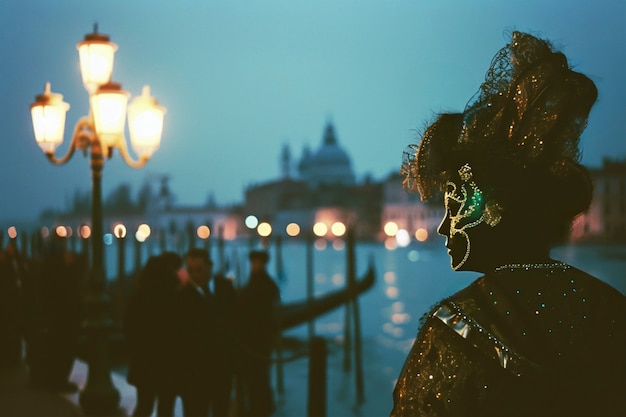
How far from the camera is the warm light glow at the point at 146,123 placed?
4988 millimetres

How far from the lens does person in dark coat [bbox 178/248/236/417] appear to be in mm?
3945

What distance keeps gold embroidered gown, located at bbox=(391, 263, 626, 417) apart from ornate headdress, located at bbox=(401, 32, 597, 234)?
0.45ft

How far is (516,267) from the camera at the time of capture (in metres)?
1.18

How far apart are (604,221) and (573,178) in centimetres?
6134

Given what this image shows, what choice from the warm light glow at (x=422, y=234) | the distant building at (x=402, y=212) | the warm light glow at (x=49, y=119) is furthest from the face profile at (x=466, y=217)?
the warm light glow at (x=422, y=234)

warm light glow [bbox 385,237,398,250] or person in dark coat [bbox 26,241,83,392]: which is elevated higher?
person in dark coat [bbox 26,241,83,392]

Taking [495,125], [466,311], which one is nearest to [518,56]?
[495,125]

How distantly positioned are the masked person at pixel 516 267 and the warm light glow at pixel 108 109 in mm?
3537

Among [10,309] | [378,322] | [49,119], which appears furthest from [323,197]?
[49,119]

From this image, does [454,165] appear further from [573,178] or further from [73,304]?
[73,304]

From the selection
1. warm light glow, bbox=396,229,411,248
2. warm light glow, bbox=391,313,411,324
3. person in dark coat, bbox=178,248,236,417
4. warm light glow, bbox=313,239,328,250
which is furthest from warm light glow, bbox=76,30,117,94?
warm light glow, bbox=313,239,328,250

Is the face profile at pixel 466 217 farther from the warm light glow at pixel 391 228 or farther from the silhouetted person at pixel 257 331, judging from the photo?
the warm light glow at pixel 391 228

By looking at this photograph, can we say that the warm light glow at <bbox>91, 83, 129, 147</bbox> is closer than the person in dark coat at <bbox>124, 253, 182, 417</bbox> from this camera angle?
No

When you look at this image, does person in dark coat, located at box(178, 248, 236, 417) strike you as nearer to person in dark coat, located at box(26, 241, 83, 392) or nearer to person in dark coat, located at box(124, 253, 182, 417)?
person in dark coat, located at box(124, 253, 182, 417)
